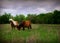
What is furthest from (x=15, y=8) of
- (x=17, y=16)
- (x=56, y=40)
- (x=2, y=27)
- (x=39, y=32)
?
(x=56, y=40)

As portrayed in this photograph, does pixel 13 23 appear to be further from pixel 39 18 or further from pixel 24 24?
pixel 39 18

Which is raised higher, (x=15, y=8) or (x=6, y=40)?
(x=15, y=8)

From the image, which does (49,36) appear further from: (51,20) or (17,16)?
(17,16)

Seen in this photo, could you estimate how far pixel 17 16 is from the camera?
8.56 ft

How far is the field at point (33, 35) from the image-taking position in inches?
102

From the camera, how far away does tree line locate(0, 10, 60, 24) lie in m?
2.60

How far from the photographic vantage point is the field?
8.54ft

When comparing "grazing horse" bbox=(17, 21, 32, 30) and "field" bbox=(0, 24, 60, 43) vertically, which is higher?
"grazing horse" bbox=(17, 21, 32, 30)

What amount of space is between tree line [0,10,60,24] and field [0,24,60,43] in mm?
62

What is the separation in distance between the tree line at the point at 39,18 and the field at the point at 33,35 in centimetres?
6

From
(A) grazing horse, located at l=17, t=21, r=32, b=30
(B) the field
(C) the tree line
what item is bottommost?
(B) the field

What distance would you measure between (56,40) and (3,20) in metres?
0.86

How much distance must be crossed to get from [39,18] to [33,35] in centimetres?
28

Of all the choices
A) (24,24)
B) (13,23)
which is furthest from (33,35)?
(13,23)
